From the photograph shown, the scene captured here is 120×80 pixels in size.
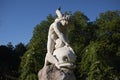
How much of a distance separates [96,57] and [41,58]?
20.2 feet

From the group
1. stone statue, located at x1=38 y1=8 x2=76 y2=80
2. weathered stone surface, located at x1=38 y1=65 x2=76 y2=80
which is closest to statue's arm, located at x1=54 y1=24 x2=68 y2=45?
stone statue, located at x1=38 y1=8 x2=76 y2=80

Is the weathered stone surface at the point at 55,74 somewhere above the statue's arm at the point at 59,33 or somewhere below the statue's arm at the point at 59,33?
below

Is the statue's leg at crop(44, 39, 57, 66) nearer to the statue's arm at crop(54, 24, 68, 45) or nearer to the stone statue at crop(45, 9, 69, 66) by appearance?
the stone statue at crop(45, 9, 69, 66)

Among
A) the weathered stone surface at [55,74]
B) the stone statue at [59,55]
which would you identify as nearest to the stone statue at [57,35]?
the stone statue at [59,55]

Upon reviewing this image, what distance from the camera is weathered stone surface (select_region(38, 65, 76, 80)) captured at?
476 inches

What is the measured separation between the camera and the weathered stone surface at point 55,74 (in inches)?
476

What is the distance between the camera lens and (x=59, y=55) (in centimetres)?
1234

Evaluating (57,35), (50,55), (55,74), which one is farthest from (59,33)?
(55,74)

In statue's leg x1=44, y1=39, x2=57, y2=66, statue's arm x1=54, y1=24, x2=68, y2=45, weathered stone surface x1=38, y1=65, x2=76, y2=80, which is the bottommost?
weathered stone surface x1=38, y1=65, x2=76, y2=80

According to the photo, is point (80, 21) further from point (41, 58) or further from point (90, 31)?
point (41, 58)

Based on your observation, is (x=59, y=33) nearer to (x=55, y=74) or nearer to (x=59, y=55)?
(x=59, y=55)

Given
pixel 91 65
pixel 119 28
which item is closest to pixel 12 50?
pixel 119 28

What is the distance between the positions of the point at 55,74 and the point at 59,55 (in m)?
0.75

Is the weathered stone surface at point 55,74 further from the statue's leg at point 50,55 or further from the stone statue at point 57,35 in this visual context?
the stone statue at point 57,35
